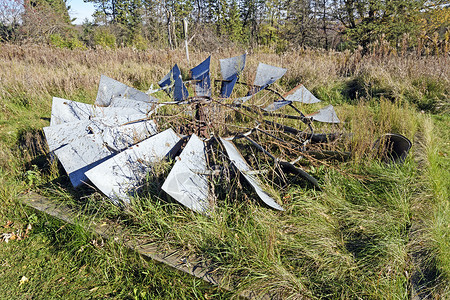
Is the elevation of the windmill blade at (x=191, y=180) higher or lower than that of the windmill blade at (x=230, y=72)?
lower

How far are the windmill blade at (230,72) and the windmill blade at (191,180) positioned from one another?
1.05m

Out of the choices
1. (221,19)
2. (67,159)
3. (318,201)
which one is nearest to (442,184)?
(318,201)

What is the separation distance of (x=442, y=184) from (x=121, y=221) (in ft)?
A: 9.85

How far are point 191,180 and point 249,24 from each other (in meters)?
27.9

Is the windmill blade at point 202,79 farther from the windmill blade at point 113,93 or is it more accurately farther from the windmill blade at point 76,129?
the windmill blade at point 76,129

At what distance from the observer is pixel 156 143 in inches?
110

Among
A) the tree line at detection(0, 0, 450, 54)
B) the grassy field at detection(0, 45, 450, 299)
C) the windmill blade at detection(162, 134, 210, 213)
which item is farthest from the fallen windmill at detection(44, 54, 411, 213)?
the tree line at detection(0, 0, 450, 54)

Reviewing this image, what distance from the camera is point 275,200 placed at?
8.04ft

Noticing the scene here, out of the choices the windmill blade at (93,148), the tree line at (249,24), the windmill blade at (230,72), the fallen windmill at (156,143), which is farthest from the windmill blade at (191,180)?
the tree line at (249,24)

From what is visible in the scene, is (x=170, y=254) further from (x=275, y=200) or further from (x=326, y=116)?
(x=326, y=116)

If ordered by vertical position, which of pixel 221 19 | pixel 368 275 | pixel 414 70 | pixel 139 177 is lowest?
pixel 368 275

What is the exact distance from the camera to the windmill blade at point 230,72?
136 inches

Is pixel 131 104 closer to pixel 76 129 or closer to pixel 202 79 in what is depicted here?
pixel 76 129

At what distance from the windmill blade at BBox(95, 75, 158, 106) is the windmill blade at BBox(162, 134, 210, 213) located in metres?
1.22
